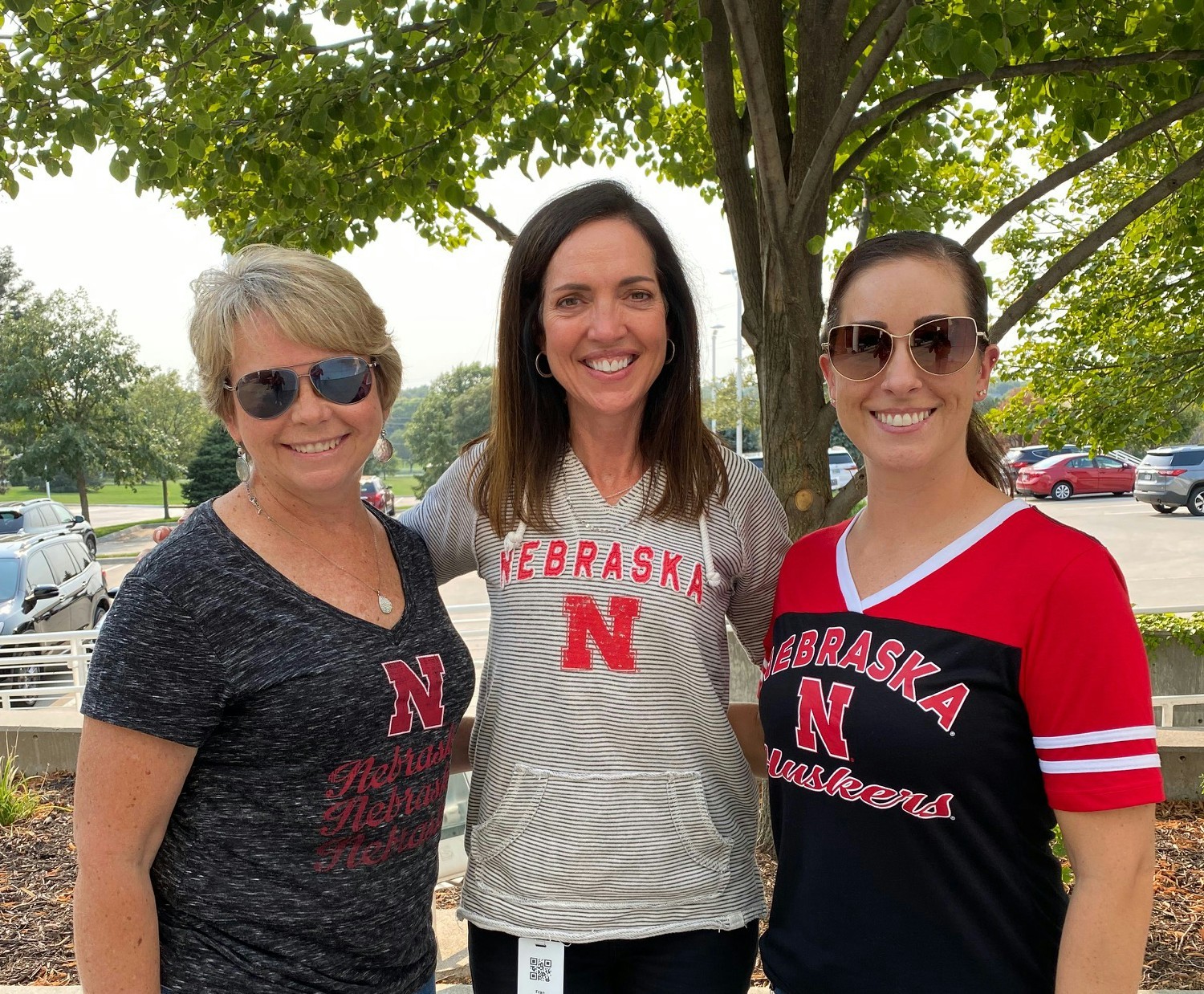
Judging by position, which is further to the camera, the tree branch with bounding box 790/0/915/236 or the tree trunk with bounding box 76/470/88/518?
the tree trunk with bounding box 76/470/88/518

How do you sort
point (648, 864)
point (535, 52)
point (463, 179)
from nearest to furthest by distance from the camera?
point (648, 864) → point (535, 52) → point (463, 179)

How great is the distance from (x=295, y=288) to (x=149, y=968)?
1.18 meters

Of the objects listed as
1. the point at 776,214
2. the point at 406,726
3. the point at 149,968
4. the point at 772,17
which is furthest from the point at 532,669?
the point at 772,17

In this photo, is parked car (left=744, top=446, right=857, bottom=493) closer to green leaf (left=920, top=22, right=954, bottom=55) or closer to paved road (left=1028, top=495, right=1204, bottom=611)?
paved road (left=1028, top=495, right=1204, bottom=611)

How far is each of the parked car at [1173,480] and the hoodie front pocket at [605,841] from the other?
1041 inches

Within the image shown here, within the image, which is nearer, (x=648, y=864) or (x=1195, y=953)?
(x=648, y=864)

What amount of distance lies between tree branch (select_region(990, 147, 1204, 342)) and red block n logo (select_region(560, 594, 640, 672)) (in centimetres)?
232

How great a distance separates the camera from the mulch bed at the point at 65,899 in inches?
169

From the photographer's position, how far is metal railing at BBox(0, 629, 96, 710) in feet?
26.5

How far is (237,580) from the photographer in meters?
1.66

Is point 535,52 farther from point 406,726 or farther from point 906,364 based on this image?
point 406,726

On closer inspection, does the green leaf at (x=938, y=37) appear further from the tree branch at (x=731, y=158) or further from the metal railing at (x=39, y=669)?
the metal railing at (x=39, y=669)

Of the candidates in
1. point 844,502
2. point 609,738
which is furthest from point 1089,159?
point 609,738

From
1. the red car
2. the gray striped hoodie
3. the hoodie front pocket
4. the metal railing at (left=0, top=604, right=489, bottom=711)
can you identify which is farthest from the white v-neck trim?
the red car
